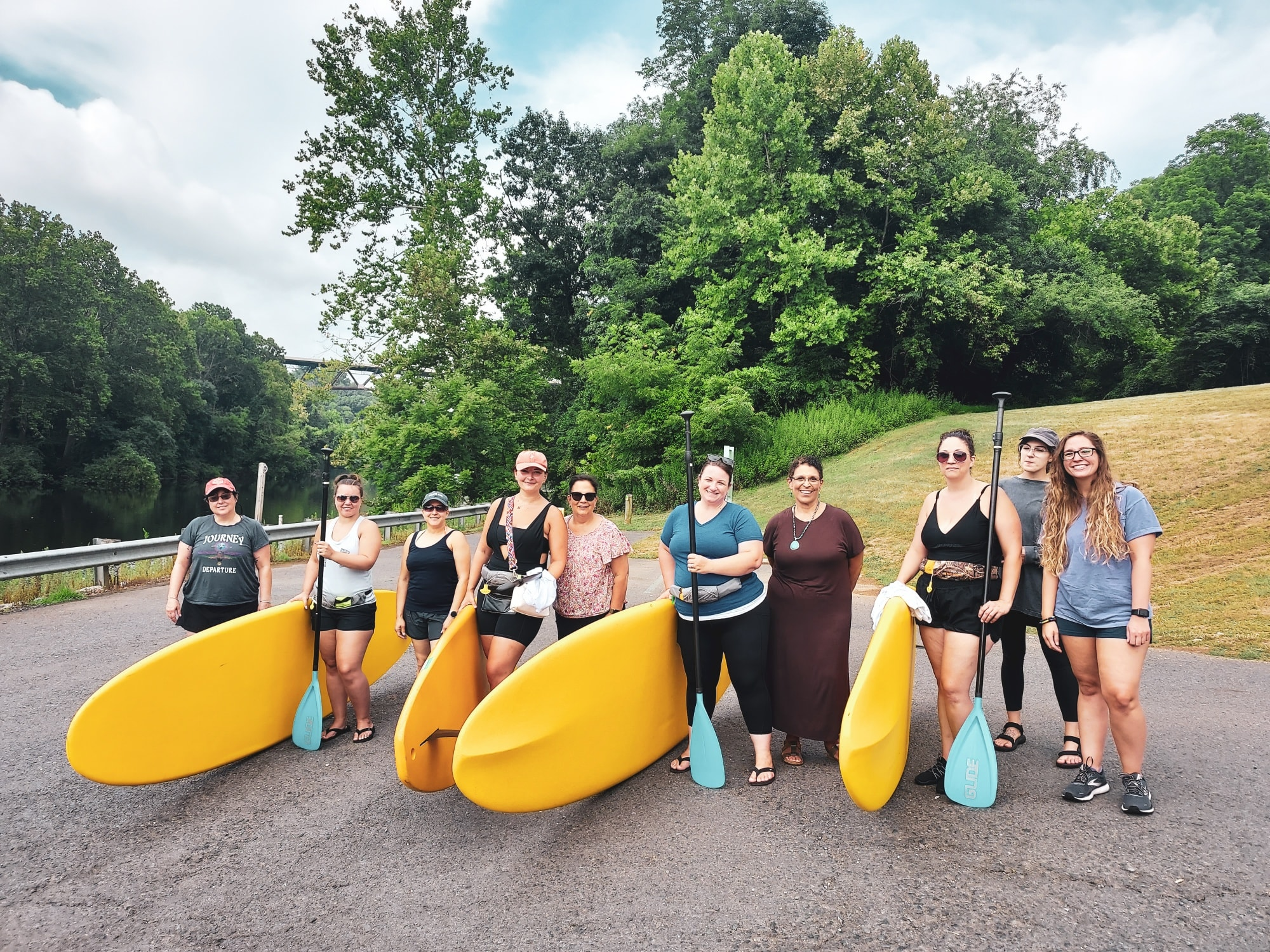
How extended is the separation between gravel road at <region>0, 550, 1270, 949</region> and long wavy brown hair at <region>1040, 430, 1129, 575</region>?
1.19m

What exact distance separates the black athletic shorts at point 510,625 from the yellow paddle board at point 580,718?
481 mm

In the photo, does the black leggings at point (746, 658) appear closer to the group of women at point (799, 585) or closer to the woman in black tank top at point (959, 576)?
the group of women at point (799, 585)

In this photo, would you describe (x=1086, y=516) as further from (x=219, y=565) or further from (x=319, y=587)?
(x=219, y=565)

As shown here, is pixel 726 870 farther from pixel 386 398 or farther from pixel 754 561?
pixel 386 398

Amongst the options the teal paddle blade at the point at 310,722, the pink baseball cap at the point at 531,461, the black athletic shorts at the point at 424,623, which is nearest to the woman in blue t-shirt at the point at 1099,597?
the pink baseball cap at the point at 531,461

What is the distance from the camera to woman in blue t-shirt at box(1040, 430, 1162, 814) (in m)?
3.15

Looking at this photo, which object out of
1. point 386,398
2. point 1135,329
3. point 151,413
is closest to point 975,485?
point 386,398

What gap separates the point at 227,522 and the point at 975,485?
436cm

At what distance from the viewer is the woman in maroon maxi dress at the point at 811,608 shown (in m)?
3.71

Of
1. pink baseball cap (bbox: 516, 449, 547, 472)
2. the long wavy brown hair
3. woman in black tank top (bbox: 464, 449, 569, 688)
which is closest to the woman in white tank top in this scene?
woman in black tank top (bbox: 464, 449, 569, 688)

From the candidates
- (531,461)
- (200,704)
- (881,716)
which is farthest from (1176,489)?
(200,704)

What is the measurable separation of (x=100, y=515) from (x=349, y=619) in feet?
116

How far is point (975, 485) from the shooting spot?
3590mm

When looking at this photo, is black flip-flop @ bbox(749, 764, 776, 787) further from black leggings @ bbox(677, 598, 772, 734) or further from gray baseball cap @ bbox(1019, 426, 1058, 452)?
gray baseball cap @ bbox(1019, 426, 1058, 452)
